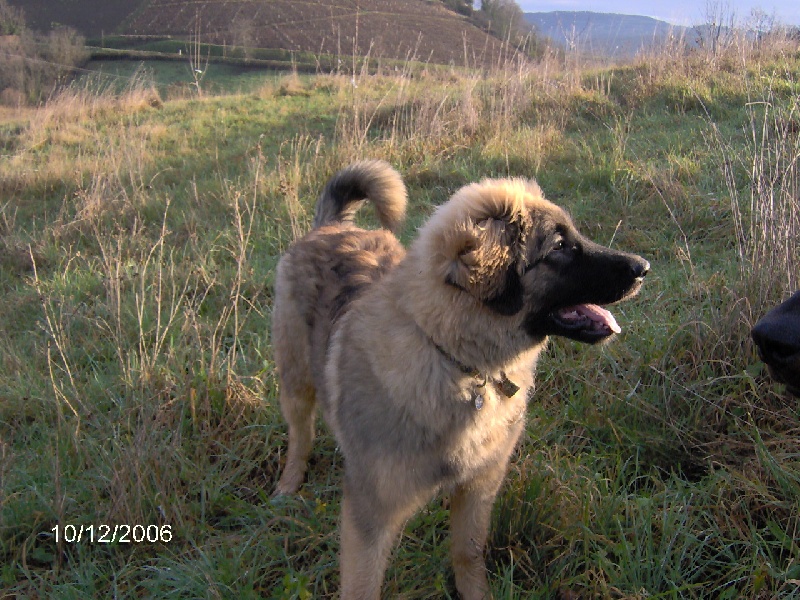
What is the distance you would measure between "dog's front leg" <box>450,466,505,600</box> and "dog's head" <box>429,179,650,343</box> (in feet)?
1.91

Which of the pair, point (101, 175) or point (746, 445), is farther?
point (101, 175)

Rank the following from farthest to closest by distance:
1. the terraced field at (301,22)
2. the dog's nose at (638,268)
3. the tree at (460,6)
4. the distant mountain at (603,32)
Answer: the tree at (460,6) → the terraced field at (301,22) → the distant mountain at (603,32) → the dog's nose at (638,268)

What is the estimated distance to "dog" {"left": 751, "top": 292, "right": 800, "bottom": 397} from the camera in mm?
1666

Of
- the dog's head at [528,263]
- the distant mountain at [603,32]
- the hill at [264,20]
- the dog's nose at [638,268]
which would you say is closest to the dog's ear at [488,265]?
the dog's head at [528,263]

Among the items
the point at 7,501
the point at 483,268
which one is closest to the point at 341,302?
the point at 483,268

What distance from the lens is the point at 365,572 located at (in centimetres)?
190

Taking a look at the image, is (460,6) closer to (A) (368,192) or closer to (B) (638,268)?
(A) (368,192)

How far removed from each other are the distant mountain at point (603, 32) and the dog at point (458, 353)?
21.9ft

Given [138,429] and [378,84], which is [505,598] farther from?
[378,84]

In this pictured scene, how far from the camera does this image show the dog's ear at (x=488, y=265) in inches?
69.4

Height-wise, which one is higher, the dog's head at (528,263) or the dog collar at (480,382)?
the dog's head at (528,263)

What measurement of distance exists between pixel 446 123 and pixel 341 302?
16.0 feet

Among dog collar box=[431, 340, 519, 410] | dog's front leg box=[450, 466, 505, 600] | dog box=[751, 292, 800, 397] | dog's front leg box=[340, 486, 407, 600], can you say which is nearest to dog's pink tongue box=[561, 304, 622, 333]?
dog collar box=[431, 340, 519, 410]

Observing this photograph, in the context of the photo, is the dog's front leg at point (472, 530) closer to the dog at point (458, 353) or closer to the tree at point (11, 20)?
the dog at point (458, 353)
